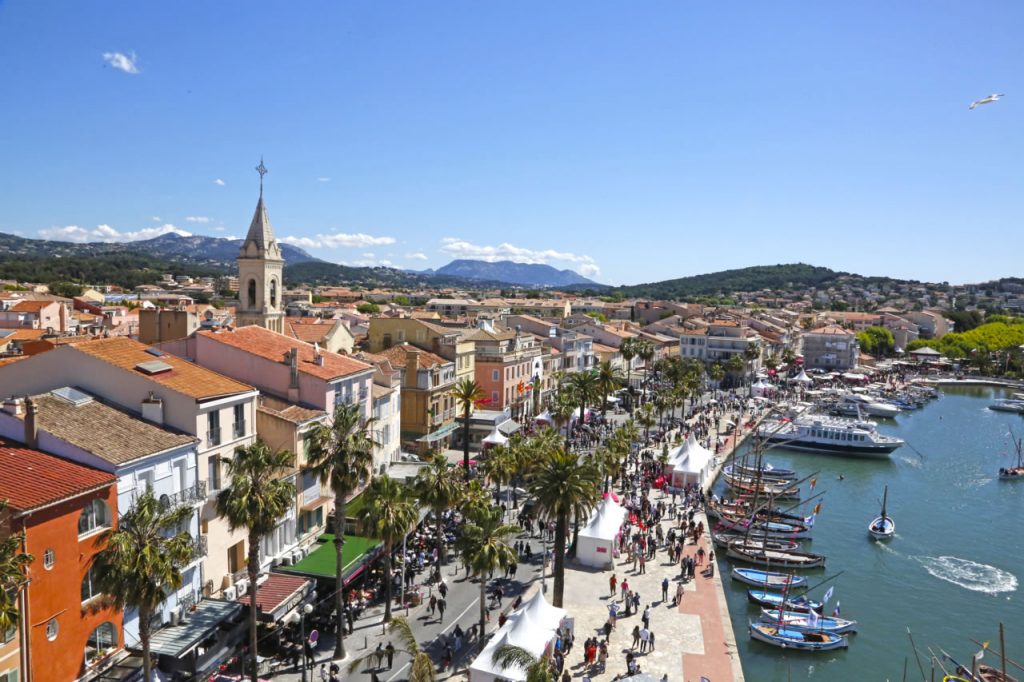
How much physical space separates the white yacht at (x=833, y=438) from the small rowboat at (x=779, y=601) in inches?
1595

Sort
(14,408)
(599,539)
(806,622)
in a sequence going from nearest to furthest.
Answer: (14,408)
(806,622)
(599,539)

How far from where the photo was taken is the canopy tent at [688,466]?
55719 mm

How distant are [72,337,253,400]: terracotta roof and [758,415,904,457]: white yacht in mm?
62132

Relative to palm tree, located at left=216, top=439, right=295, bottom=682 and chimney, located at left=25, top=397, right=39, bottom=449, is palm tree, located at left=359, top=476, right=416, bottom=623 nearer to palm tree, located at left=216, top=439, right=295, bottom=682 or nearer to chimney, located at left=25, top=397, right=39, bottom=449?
palm tree, located at left=216, top=439, right=295, bottom=682

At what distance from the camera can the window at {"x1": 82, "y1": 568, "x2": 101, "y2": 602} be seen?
2181 centimetres

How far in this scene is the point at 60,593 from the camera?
20734 mm

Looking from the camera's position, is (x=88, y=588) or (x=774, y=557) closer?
(x=88, y=588)

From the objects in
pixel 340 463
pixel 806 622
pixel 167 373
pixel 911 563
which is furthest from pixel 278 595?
pixel 911 563

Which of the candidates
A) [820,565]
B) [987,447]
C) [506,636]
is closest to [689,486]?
[820,565]

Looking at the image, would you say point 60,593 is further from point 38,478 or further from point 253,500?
point 253,500

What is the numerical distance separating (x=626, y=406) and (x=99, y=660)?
252 feet

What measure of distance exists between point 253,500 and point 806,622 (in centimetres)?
2722

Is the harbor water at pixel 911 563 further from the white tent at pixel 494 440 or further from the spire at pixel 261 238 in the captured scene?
the spire at pixel 261 238

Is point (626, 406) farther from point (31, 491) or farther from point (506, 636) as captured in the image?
point (31, 491)
